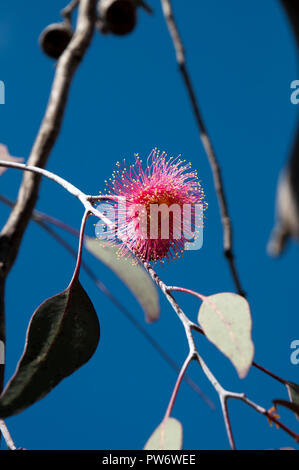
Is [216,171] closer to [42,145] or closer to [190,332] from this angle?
[42,145]

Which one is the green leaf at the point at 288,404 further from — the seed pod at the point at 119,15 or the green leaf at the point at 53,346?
the seed pod at the point at 119,15

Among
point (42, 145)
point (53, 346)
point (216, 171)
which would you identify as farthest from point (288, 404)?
point (42, 145)

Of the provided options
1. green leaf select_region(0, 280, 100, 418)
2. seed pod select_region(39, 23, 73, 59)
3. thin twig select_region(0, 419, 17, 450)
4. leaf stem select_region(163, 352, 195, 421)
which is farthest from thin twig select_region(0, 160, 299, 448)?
seed pod select_region(39, 23, 73, 59)

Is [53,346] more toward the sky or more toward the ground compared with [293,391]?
more toward the sky

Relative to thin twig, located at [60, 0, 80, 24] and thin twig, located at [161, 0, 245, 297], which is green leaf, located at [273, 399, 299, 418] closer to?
thin twig, located at [161, 0, 245, 297]

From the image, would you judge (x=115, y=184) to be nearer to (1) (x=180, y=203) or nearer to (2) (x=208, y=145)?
(1) (x=180, y=203)
